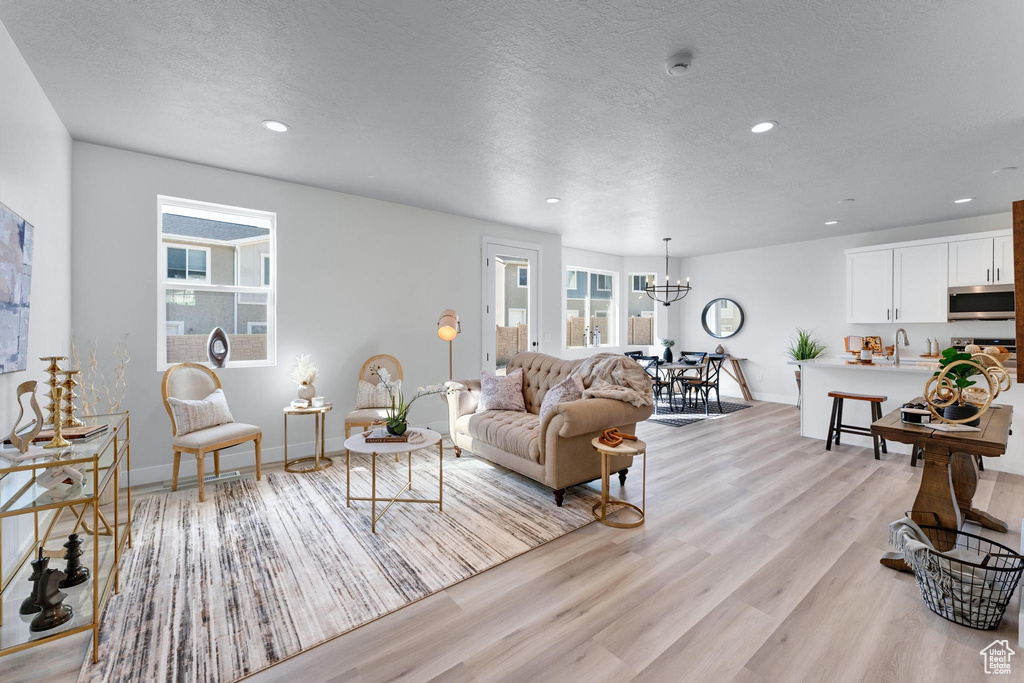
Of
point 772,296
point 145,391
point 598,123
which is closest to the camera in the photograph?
point 598,123

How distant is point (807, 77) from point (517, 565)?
3.19 metres

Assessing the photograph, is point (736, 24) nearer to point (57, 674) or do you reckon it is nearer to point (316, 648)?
point (316, 648)

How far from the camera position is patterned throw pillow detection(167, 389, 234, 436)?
134 inches

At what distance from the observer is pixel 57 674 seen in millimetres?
1657

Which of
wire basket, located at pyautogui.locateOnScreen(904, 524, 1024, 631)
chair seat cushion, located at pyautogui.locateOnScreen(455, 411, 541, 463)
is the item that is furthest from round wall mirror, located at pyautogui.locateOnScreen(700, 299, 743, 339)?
wire basket, located at pyautogui.locateOnScreen(904, 524, 1024, 631)

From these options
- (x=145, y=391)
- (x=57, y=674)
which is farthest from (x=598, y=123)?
(x=145, y=391)

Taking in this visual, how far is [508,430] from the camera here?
141 inches

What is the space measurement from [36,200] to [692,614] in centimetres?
422

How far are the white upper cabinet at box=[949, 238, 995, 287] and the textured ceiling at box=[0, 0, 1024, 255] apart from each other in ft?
3.47

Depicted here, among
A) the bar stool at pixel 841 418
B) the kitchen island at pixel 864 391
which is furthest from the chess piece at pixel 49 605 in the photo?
the kitchen island at pixel 864 391

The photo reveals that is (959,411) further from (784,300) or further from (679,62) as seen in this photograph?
(784,300)

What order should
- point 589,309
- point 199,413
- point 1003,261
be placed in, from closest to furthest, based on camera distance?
point 199,413, point 1003,261, point 589,309

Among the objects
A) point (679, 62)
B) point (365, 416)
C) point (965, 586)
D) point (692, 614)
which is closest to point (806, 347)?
point (965, 586)

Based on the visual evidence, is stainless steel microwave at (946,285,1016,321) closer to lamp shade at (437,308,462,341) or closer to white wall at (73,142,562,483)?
white wall at (73,142,562,483)
